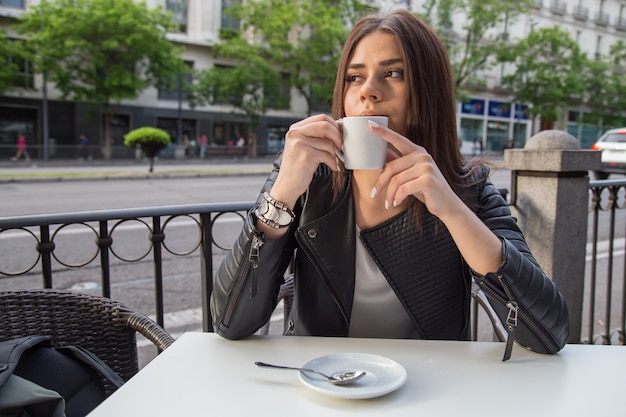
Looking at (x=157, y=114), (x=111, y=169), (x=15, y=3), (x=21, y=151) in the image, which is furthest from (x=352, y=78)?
(x=157, y=114)

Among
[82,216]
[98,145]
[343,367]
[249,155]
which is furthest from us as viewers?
[249,155]

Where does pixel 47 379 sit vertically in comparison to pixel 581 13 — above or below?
below

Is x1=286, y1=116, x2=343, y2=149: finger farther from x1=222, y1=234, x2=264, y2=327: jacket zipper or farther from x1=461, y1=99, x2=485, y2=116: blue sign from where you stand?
x1=461, y1=99, x2=485, y2=116: blue sign

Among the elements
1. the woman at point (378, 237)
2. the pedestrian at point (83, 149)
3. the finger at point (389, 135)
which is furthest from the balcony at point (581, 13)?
the finger at point (389, 135)

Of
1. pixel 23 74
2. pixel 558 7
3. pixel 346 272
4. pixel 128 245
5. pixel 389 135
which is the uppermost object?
pixel 558 7

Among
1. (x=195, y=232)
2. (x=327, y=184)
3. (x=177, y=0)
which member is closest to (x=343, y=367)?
(x=327, y=184)

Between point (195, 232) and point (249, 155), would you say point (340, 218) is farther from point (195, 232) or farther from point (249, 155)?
point (249, 155)

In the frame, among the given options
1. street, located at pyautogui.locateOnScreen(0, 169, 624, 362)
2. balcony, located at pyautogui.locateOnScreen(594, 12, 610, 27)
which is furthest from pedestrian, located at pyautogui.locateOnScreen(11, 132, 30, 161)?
balcony, located at pyautogui.locateOnScreen(594, 12, 610, 27)

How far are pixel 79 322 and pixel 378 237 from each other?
1074mm

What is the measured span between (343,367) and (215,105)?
32537 millimetres

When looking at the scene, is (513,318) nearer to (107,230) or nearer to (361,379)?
(361,379)

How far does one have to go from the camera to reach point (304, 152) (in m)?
1.45

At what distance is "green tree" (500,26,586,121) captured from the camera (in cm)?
3372

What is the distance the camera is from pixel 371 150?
51.4 inches
